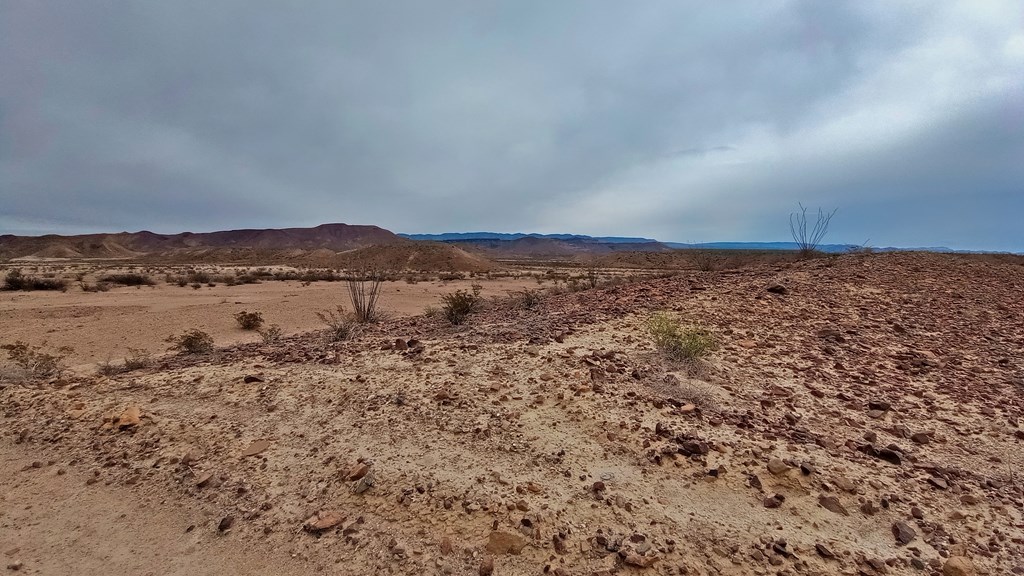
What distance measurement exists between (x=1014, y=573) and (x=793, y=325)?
16.0ft

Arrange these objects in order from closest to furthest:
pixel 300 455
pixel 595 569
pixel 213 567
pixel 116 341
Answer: pixel 595 569 < pixel 213 567 < pixel 300 455 < pixel 116 341

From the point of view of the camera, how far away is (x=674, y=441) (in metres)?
3.93

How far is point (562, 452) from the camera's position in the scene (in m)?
3.92

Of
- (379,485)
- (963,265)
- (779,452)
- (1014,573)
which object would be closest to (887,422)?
(779,452)

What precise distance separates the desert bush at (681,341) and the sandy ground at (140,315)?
26.7 feet

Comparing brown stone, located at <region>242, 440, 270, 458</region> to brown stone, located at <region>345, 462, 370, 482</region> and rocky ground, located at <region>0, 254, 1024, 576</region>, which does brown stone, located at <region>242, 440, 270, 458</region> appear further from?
brown stone, located at <region>345, 462, 370, 482</region>

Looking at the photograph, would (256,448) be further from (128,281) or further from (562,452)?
(128,281)

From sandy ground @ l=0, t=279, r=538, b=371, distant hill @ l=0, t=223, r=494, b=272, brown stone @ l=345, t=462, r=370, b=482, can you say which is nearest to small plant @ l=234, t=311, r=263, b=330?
sandy ground @ l=0, t=279, r=538, b=371

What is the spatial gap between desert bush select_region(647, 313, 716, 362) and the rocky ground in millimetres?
176

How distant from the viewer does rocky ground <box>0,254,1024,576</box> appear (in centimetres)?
297

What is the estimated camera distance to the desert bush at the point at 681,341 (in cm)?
578

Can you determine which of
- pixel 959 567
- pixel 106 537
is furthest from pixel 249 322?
pixel 959 567

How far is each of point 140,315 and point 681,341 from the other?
15725 millimetres

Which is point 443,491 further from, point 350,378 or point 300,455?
point 350,378
